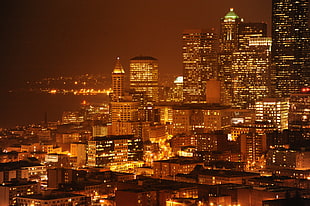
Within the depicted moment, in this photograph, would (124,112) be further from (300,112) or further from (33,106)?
(33,106)

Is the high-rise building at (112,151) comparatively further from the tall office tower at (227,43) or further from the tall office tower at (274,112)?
the tall office tower at (227,43)

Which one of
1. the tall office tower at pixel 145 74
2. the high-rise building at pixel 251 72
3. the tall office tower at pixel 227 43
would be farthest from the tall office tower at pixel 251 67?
the tall office tower at pixel 145 74

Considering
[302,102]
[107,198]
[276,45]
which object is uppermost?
[276,45]

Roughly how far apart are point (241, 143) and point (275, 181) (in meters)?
9.08

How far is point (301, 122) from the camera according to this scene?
3656cm

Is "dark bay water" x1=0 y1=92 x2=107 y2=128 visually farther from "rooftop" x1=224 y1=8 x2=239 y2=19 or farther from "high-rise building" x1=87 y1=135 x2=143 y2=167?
"high-rise building" x1=87 y1=135 x2=143 y2=167

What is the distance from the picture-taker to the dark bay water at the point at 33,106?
5475cm

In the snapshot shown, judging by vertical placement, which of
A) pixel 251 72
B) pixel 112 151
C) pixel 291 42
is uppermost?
pixel 291 42

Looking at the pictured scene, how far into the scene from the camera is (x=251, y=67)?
47.3m

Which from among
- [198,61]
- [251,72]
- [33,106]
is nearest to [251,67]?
[251,72]

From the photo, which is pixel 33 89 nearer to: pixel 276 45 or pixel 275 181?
pixel 276 45

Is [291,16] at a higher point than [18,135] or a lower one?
higher

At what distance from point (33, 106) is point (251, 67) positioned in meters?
22.8

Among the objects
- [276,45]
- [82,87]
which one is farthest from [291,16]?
[82,87]
